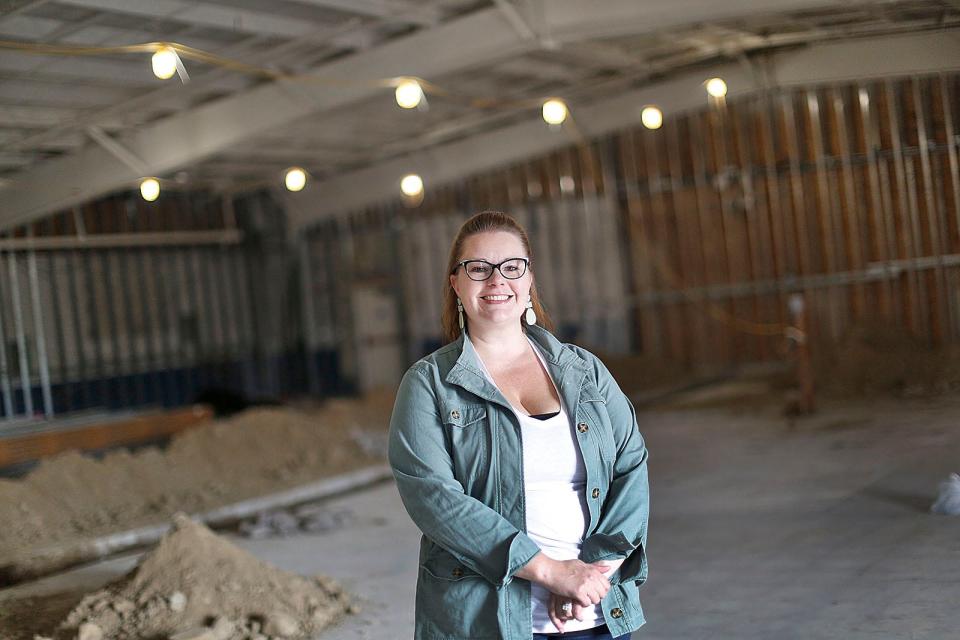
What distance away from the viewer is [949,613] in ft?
13.9

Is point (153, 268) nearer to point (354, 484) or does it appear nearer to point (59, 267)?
point (59, 267)

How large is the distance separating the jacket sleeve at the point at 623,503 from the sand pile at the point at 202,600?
289cm

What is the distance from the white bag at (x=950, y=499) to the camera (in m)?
5.71

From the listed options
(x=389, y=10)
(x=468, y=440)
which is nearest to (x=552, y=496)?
(x=468, y=440)

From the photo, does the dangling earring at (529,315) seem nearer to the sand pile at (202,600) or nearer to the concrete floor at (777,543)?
the concrete floor at (777,543)

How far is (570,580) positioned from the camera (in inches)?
85.4

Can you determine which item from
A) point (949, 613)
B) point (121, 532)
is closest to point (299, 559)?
point (121, 532)

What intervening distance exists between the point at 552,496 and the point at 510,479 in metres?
0.11

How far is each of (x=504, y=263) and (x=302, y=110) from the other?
27.8 ft

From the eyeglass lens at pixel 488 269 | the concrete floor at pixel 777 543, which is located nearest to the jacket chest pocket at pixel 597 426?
the eyeglass lens at pixel 488 269

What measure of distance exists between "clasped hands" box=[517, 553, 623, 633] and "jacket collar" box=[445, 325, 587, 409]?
36 cm

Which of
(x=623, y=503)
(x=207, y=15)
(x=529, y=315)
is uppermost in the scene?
(x=207, y=15)

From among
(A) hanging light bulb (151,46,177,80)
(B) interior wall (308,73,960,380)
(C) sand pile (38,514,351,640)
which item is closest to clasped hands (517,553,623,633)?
(C) sand pile (38,514,351,640)

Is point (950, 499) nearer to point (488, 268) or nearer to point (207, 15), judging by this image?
point (488, 268)
